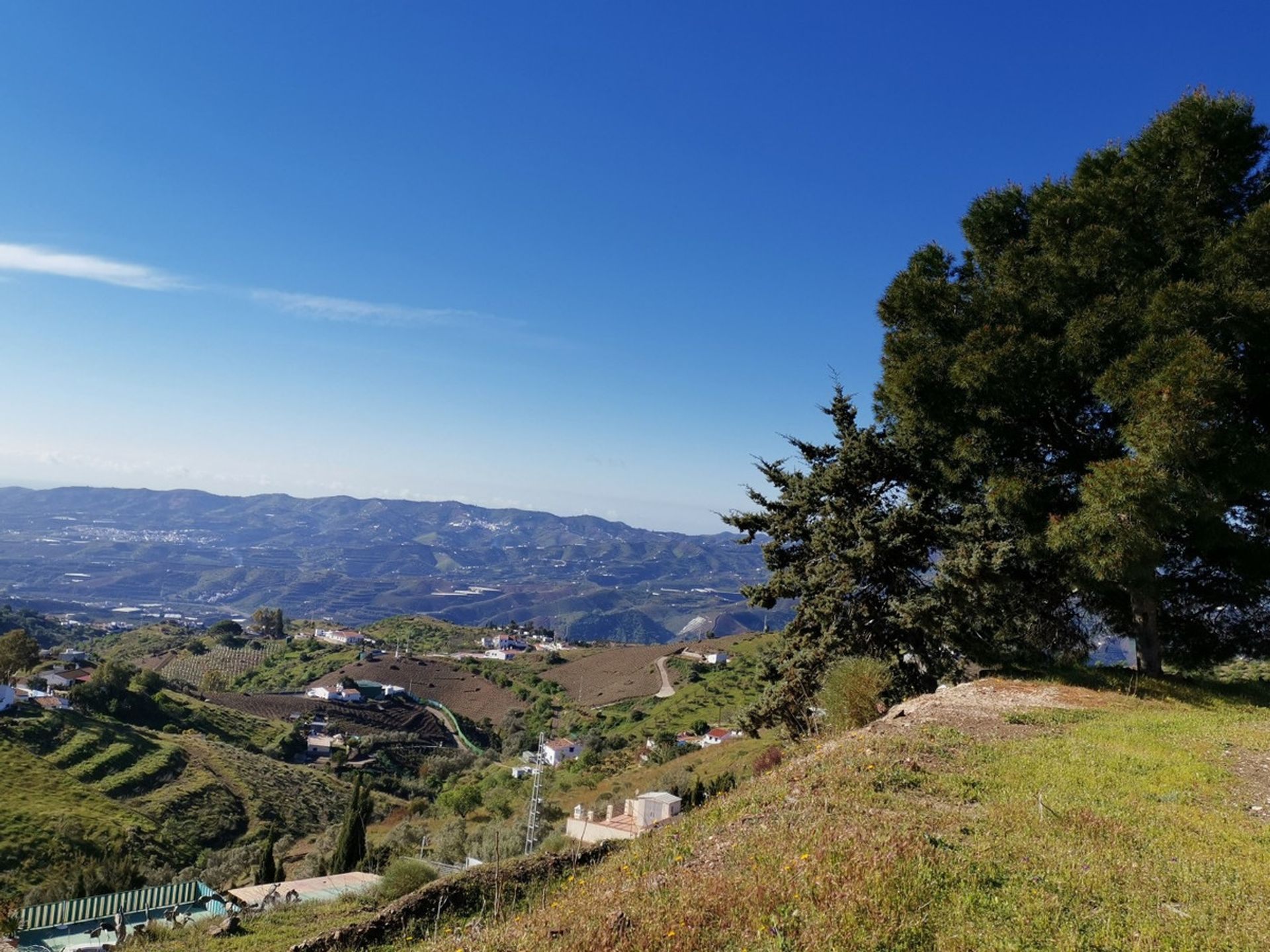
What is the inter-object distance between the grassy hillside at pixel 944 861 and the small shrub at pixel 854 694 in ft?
7.46

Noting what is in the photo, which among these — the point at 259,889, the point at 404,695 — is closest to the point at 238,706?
the point at 404,695

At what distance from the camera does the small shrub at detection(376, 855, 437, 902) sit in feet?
45.9

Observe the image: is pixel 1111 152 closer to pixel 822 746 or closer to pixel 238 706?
pixel 822 746

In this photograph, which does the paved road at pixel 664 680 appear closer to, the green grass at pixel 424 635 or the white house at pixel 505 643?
the white house at pixel 505 643

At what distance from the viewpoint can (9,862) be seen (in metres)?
33.7

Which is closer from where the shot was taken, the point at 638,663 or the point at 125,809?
the point at 125,809

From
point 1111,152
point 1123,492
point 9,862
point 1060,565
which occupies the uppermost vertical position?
point 1111,152

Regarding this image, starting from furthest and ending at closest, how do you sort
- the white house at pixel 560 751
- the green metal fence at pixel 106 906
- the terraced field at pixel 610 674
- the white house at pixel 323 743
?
the terraced field at pixel 610 674 → the white house at pixel 323 743 → the white house at pixel 560 751 → the green metal fence at pixel 106 906

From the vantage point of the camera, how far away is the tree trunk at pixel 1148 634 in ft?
44.5

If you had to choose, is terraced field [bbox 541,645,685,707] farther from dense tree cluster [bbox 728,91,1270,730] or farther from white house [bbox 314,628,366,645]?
dense tree cluster [bbox 728,91,1270,730]

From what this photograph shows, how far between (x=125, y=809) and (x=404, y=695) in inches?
2465

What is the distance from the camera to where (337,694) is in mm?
101250

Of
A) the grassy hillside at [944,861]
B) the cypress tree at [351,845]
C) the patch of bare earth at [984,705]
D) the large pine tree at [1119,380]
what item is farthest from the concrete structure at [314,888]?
the large pine tree at [1119,380]

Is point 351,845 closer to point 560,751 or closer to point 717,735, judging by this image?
point 717,735
